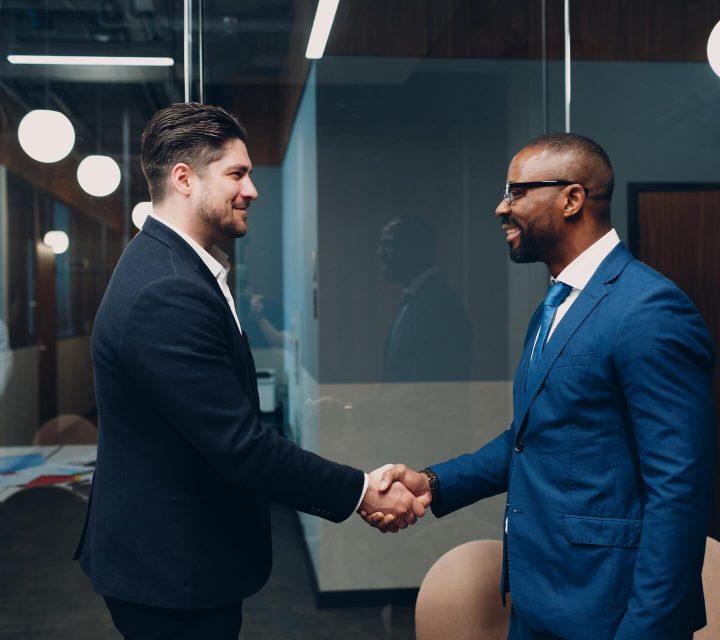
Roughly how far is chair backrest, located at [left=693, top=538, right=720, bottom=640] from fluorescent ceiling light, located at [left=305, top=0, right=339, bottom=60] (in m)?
2.24

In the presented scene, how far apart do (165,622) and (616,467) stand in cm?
104

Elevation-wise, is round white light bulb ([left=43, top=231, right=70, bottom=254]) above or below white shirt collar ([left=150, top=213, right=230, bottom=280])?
above

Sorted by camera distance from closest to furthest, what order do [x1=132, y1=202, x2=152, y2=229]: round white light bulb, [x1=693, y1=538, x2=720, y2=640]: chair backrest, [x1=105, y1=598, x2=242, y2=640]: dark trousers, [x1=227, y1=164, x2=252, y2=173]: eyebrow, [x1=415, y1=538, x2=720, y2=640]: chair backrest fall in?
[x1=105, y1=598, x2=242, y2=640]: dark trousers
[x1=227, y1=164, x2=252, y2=173]: eyebrow
[x1=693, y1=538, x2=720, y2=640]: chair backrest
[x1=415, y1=538, x2=720, y2=640]: chair backrest
[x1=132, y1=202, x2=152, y2=229]: round white light bulb

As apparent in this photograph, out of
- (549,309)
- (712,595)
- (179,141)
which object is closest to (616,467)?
(549,309)

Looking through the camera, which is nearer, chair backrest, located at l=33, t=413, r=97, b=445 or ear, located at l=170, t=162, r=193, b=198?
ear, located at l=170, t=162, r=193, b=198

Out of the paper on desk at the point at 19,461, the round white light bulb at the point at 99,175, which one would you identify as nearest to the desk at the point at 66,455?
the paper on desk at the point at 19,461

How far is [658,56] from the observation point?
3248 mm

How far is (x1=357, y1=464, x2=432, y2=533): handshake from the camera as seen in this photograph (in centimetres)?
223

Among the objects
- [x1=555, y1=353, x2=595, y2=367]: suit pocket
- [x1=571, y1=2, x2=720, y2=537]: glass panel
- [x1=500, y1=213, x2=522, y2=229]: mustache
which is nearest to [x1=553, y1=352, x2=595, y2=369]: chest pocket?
[x1=555, y1=353, x2=595, y2=367]: suit pocket

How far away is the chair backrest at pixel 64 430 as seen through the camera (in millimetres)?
3145

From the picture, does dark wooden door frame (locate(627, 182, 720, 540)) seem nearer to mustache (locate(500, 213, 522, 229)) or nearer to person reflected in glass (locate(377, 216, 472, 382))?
person reflected in glass (locate(377, 216, 472, 382))

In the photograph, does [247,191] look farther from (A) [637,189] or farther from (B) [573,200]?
(A) [637,189]

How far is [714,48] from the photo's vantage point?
10.7 feet

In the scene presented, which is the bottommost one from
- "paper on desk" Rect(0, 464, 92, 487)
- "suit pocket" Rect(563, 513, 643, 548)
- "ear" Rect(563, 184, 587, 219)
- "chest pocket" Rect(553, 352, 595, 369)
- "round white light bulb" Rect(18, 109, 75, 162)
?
"paper on desk" Rect(0, 464, 92, 487)
